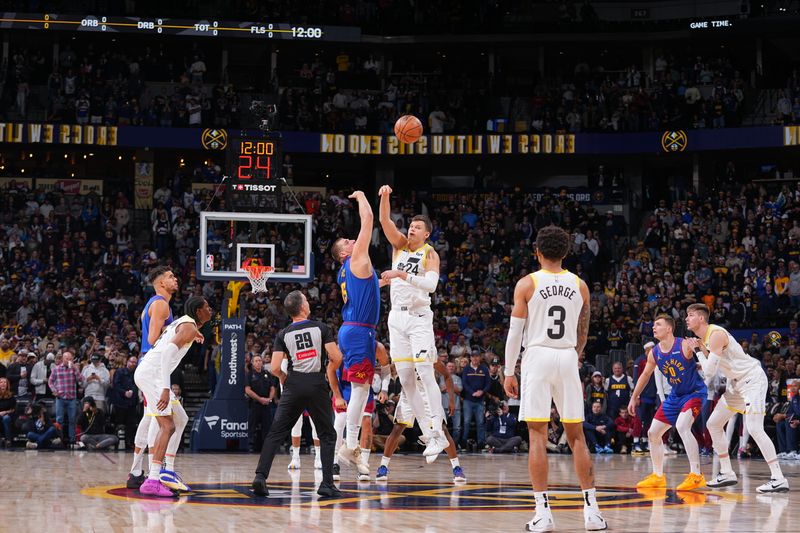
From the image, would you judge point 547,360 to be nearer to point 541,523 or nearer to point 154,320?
point 541,523

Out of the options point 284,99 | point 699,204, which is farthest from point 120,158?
point 699,204

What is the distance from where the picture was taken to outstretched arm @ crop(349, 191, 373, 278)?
10992mm

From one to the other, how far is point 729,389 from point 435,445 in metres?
3.87

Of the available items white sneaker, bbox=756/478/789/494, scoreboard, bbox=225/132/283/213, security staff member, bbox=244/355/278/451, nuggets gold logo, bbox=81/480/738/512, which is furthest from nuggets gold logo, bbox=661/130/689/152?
nuggets gold logo, bbox=81/480/738/512

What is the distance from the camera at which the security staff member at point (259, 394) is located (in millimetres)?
19434

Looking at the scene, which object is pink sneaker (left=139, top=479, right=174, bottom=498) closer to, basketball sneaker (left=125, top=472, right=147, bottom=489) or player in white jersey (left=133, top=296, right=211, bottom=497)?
player in white jersey (left=133, top=296, right=211, bottom=497)

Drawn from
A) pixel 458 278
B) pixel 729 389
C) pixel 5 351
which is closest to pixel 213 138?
pixel 458 278

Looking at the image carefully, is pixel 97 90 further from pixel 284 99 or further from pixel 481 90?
pixel 481 90

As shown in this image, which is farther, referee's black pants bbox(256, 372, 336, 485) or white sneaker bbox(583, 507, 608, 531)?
referee's black pants bbox(256, 372, 336, 485)

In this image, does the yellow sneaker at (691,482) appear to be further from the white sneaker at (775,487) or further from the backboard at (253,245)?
the backboard at (253,245)

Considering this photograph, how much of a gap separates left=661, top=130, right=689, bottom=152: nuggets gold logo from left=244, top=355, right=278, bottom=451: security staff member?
58.2 ft

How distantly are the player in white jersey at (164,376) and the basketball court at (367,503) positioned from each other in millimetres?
362

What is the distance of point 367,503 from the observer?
9.64 m

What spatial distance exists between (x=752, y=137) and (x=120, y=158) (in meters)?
20.7
